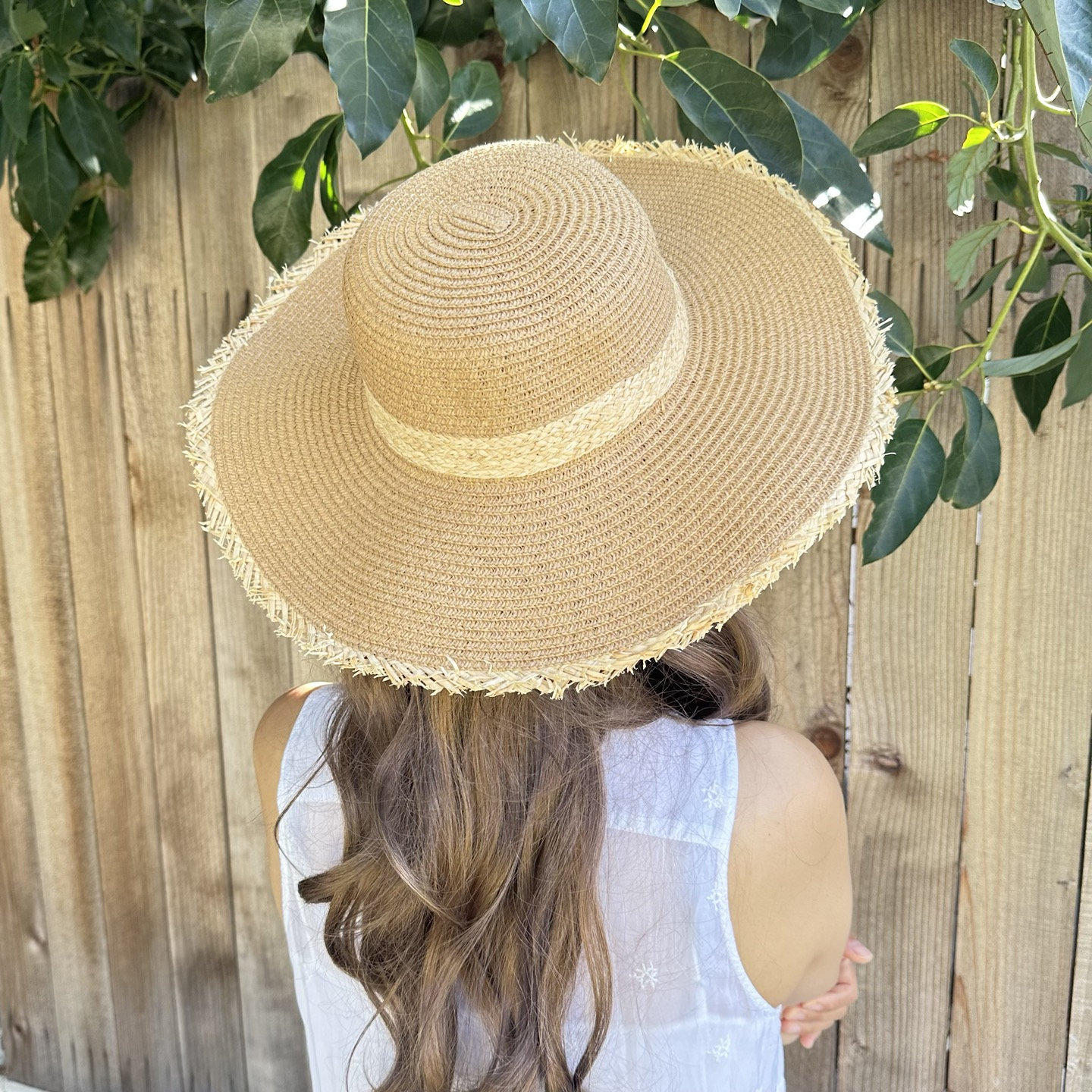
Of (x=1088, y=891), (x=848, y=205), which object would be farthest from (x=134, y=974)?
(x=848, y=205)

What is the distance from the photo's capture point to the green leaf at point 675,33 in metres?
1.04

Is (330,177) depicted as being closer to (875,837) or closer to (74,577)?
(74,577)

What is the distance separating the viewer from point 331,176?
3.91ft

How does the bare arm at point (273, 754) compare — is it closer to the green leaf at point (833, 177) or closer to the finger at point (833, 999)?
the finger at point (833, 999)

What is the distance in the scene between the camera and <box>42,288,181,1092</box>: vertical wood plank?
155 cm

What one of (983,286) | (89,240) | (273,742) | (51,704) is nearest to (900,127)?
(983,286)

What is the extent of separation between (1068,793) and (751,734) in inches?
21.7

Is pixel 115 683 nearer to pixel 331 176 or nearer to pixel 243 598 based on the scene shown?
pixel 243 598

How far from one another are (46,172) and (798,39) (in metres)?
0.95

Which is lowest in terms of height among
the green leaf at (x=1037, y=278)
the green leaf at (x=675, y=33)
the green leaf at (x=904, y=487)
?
the green leaf at (x=904, y=487)

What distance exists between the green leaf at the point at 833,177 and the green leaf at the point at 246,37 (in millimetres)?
479

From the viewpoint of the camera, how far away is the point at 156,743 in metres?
1.66

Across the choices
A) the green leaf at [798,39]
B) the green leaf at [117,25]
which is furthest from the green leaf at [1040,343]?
the green leaf at [117,25]

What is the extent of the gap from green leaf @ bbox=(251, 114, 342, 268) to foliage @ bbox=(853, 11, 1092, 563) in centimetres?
62
